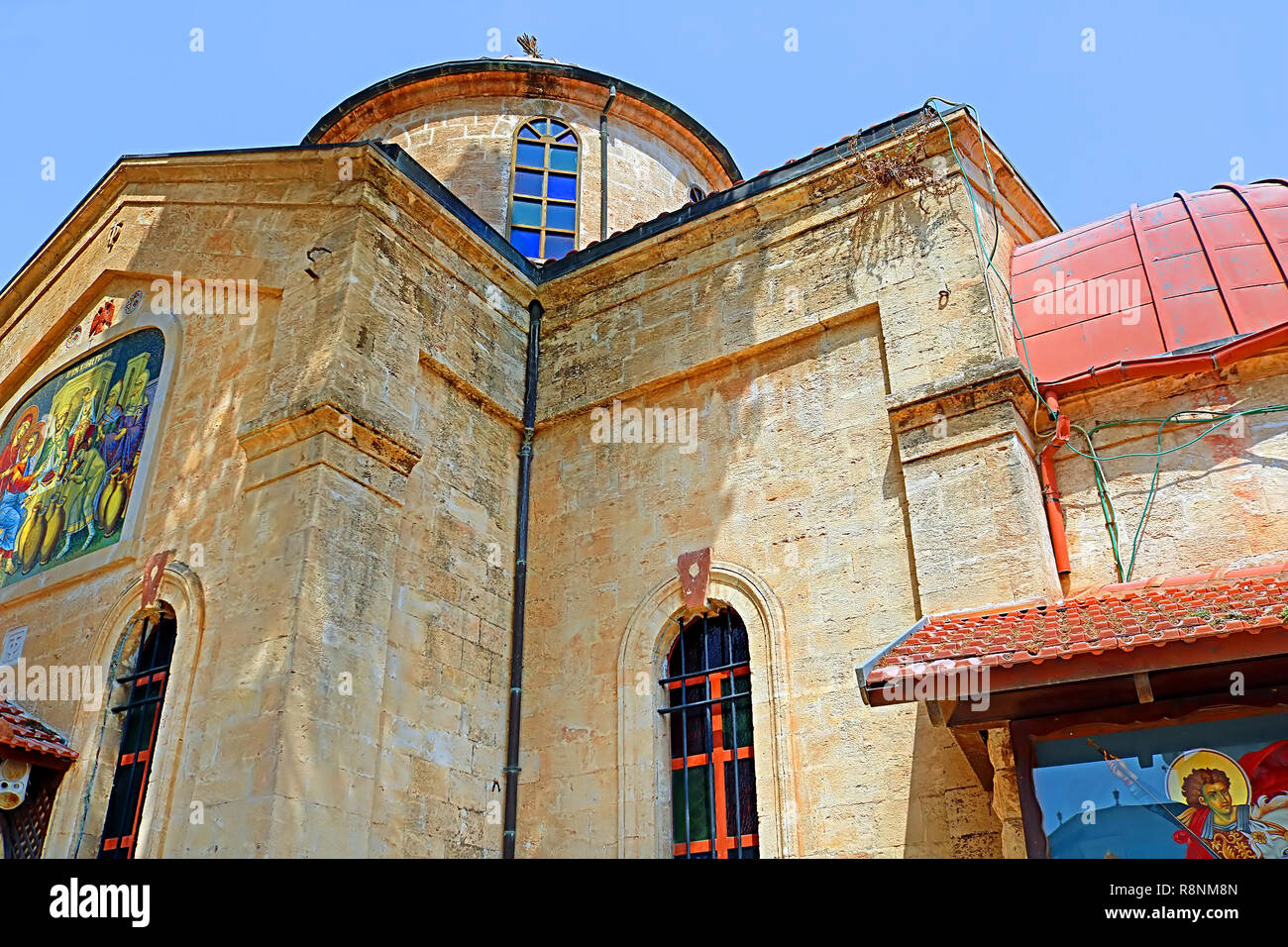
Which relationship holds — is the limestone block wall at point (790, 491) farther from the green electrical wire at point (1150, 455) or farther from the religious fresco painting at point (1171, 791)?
the religious fresco painting at point (1171, 791)

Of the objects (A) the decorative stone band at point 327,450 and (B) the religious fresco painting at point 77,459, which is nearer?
(A) the decorative stone band at point 327,450

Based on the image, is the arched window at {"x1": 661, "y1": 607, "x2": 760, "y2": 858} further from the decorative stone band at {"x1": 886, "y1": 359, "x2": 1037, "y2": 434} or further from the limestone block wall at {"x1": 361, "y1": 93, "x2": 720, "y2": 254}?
the limestone block wall at {"x1": 361, "y1": 93, "x2": 720, "y2": 254}

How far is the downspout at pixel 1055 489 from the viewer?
7098 millimetres

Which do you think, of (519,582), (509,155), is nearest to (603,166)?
(509,155)

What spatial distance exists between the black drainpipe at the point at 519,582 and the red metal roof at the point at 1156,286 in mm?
4341

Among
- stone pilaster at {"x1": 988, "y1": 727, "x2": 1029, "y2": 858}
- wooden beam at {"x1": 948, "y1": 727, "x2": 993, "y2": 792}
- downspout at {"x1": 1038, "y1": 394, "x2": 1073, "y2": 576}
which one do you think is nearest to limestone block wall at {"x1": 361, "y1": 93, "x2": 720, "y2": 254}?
downspout at {"x1": 1038, "y1": 394, "x2": 1073, "y2": 576}

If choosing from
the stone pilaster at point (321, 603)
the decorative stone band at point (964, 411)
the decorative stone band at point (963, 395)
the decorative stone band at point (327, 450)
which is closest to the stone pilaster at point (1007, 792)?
the decorative stone band at point (964, 411)

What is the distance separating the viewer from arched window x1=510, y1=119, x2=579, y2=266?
13.3 m

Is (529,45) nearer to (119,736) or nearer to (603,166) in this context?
(603,166)

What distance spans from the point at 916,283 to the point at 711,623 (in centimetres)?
307

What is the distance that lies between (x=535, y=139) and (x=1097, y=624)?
35.4ft
